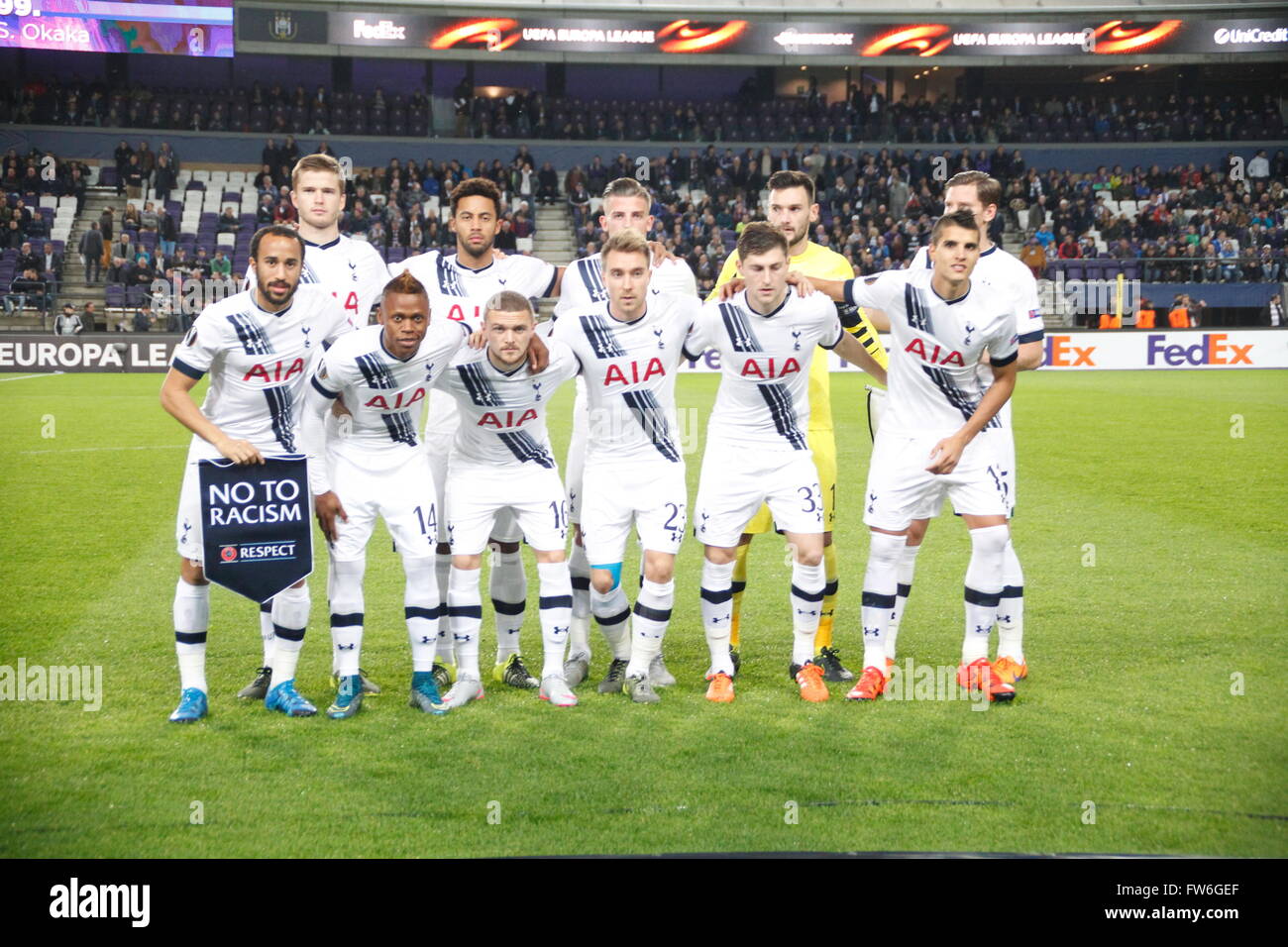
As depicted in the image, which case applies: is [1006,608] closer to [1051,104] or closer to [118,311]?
[118,311]

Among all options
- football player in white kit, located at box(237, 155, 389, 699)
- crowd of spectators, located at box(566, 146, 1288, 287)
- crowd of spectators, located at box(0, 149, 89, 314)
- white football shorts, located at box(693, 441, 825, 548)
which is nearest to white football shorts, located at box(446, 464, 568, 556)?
→ white football shorts, located at box(693, 441, 825, 548)

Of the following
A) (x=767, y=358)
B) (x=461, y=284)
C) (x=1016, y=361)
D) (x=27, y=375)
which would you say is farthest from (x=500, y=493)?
(x=27, y=375)

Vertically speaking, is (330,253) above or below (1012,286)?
above

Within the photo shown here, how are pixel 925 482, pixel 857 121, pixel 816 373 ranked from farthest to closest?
pixel 857 121 < pixel 816 373 < pixel 925 482

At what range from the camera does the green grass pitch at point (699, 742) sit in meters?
4.11

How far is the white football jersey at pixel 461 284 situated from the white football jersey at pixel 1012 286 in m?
1.94

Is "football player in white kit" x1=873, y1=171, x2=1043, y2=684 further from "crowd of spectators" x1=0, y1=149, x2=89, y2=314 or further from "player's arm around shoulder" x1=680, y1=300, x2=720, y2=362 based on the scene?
"crowd of spectators" x1=0, y1=149, x2=89, y2=314

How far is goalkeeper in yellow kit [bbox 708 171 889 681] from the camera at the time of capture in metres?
6.07

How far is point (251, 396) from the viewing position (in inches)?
211

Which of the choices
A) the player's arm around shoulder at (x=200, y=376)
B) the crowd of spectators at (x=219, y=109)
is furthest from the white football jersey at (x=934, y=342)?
the crowd of spectators at (x=219, y=109)

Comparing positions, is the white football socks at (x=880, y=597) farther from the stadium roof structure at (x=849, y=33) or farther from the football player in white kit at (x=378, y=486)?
the stadium roof structure at (x=849, y=33)

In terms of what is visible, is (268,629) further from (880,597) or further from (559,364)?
(880,597)

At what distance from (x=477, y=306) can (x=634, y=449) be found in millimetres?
1100

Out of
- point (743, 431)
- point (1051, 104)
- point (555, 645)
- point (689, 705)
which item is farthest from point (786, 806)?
point (1051, 104)
